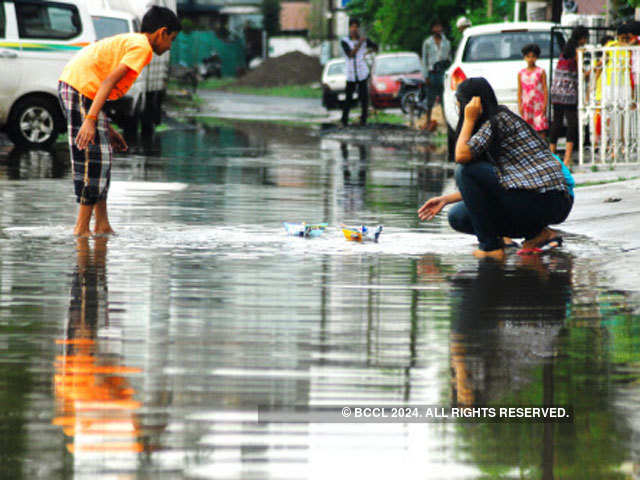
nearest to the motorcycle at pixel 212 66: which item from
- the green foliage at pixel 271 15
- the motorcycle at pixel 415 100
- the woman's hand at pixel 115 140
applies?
the green foliage at pixel 271 15

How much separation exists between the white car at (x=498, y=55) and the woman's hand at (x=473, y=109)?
9273 millimetres

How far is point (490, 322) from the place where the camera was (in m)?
6.43

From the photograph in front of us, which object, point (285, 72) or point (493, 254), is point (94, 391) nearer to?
point (493, 254)

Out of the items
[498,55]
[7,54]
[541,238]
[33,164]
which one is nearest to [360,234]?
[541,238]

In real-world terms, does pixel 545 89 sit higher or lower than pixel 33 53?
lower

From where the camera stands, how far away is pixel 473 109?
28.1ft

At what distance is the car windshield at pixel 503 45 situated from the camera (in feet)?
61.0

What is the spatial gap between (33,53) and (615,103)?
26.9ft

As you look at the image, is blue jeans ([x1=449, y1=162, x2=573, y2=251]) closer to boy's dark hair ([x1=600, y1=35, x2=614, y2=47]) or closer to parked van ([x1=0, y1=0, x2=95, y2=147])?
boy's dark hair ([x1=600, y1=35, x2=614, y2=47])

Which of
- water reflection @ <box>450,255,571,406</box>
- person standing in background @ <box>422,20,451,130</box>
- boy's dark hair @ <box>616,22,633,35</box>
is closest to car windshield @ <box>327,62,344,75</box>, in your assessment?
person standing in background @ <box>422,20,451,130</box>

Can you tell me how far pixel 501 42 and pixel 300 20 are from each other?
85.5 meters

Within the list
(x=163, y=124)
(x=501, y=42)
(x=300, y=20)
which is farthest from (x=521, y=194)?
(x=300, y=20)

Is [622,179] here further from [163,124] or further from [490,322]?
[163,124]

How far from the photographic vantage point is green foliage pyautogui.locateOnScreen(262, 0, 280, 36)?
307ft
